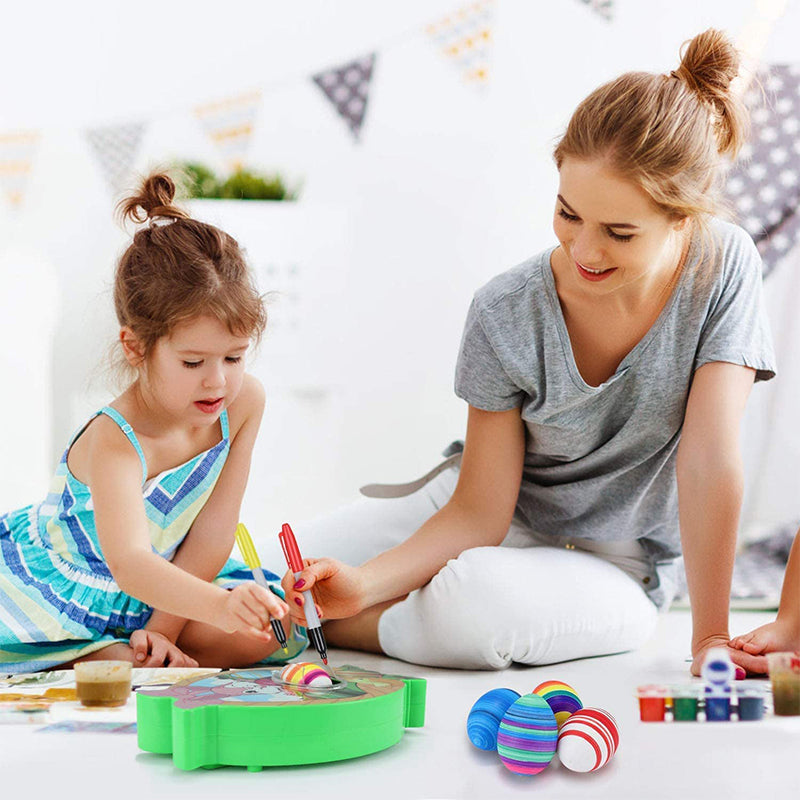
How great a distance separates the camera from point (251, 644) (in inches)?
49.4

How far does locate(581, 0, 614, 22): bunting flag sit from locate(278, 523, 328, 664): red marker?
5.72 feet

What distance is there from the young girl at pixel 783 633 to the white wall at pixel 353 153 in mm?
1399

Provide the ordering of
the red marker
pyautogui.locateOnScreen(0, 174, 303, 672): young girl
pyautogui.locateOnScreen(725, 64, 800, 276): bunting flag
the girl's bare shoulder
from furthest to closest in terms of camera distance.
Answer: pyautogui.locateOnScreen(725, 64, 800, 276): bunting flag, the girl's bare shoulder, pyautogui.locateOnScreen(0, 174, 303, 672): young girl, the red marker

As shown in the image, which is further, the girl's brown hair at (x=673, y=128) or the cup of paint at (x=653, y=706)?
the girl's brown hair at (x=673, y=128)

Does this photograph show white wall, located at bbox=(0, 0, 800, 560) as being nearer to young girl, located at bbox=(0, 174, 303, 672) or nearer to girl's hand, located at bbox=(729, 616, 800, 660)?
young girl, located at bbox=(0, 174, 303, 672)

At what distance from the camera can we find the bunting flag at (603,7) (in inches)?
93.5

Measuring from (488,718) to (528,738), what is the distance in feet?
0.21

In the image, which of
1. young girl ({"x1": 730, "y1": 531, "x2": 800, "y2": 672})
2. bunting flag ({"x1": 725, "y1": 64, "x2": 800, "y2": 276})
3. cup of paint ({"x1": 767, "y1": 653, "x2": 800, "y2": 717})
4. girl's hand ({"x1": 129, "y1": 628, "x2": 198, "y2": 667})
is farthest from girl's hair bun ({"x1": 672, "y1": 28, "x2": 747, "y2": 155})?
bunting flag ({"x1": 725, "y1": 64, "x2": 800, "y2": 276})

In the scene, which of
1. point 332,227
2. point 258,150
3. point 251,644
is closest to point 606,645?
point 251,644

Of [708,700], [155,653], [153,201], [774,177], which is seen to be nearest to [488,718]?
[708,700]

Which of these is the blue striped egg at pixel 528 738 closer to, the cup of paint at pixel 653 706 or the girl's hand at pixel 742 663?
the cup of paint at pixel 653 706

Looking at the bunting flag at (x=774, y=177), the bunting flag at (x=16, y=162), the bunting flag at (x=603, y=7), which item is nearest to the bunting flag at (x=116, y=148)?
the bunting flag at (x=16, y=162)

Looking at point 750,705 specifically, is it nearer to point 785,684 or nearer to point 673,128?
point 785,684

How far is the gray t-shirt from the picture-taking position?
48.6 inches
